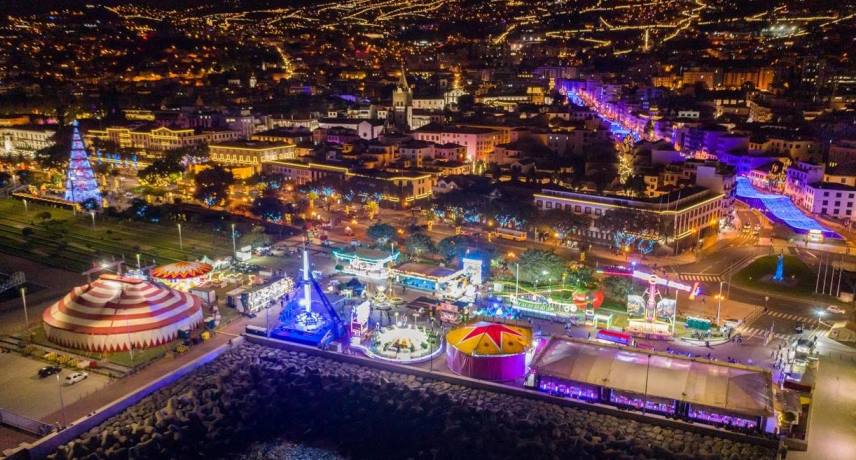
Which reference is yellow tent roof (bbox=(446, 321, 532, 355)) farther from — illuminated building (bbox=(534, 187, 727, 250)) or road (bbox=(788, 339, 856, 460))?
illuminated building (bbox=(534, 187, 727, 250))

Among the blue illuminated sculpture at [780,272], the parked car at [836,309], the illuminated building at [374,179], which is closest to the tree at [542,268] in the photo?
the blue illuminated sculpture at [780,272]

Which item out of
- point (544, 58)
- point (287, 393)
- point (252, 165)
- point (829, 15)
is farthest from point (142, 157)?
point (829, 15)

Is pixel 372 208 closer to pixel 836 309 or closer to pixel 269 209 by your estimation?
pixel 269 209

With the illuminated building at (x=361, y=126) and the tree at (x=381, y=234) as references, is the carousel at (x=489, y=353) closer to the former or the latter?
the tree at (x=381, y=234)

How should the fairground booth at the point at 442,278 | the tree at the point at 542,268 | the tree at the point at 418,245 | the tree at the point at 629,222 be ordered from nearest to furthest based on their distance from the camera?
the fairground booth at the point at 442,278
the tree at the point at 542,268
the tree at the point at 418,245
the tree at the point at 629,222

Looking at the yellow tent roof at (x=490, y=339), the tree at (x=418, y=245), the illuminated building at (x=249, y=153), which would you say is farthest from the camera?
the illuminated building at (x=249, y=153)

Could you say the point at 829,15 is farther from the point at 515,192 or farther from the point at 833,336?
the point at 833,336

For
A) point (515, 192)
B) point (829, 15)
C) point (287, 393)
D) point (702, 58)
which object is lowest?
point (287, 393)
